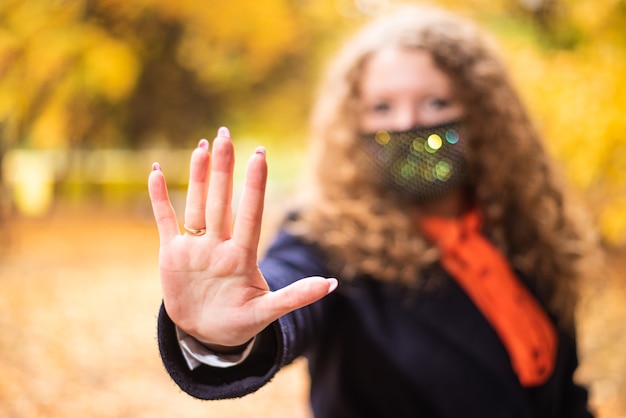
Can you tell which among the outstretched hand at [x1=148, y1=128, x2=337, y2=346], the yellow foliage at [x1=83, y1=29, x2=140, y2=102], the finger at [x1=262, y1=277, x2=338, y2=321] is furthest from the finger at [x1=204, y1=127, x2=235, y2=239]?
the yellow foliage at [x1=83, y1=29, x2=140, y2=102]

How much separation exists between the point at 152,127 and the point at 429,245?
1636 centimetres

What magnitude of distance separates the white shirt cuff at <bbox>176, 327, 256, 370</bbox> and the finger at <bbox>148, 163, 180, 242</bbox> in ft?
0.73

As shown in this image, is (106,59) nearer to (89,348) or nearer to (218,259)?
(89,348)

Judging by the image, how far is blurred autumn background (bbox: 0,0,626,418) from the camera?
13.2 feet

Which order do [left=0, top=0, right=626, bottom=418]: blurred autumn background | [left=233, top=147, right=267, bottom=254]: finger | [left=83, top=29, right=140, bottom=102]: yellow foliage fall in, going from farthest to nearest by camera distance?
[left=83, top=29, right=140, bottom=102]: yellow foliage
[left=0, top=0, right=626, bottom=418]: blurred autumn background
[left=233, top=147, right=267, bottom=254]: finger

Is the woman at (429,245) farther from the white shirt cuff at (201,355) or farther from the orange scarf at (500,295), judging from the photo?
the white shirt cuff at (201,355)

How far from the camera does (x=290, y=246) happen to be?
6.27 feet

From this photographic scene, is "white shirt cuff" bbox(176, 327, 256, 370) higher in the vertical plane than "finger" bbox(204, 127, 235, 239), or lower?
lower

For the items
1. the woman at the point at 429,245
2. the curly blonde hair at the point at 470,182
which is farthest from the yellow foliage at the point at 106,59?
the woman at the point at 429,245

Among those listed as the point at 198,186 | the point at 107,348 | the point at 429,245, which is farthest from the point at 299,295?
the point at 107,348

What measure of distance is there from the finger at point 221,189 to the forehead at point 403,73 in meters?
1.06

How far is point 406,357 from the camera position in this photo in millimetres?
1867

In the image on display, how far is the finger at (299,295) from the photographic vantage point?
1077 mm

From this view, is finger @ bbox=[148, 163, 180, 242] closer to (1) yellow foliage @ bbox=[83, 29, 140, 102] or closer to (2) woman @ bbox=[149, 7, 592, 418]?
(2) woman @ bbox=[149, 7, 592, 418]
